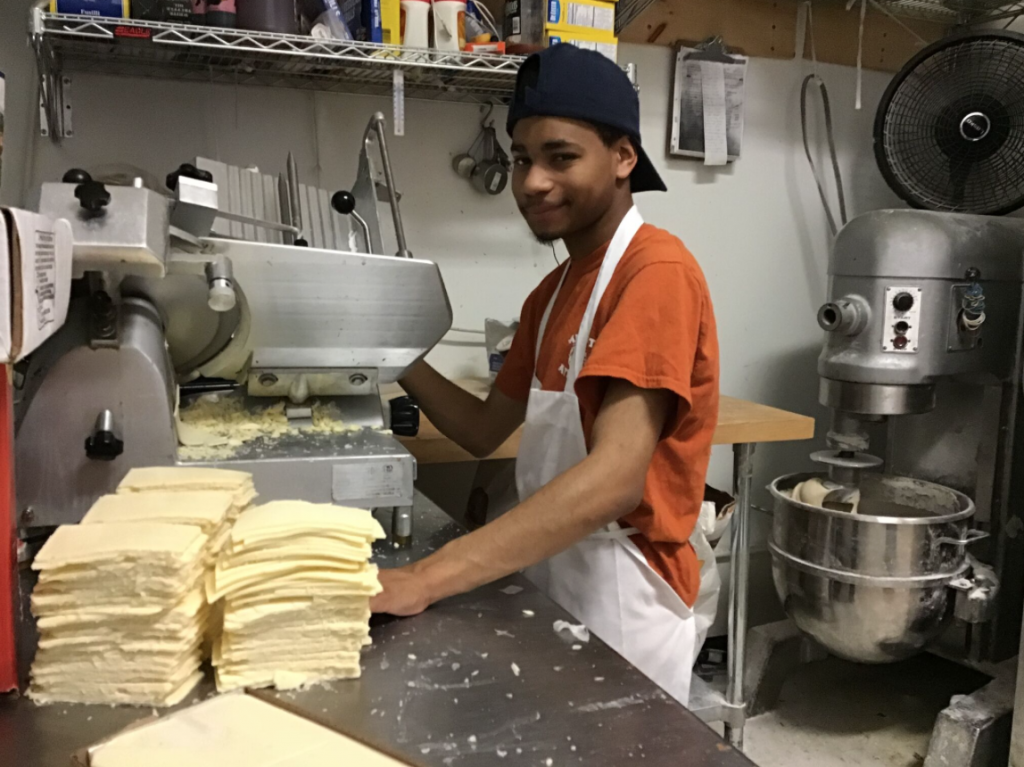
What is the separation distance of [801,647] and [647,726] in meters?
1.94

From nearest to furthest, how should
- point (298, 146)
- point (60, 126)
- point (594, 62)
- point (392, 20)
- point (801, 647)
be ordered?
point (594, 62) → point (392, 20) → point (60, 126) → point (298, 146) → point (801, 647)

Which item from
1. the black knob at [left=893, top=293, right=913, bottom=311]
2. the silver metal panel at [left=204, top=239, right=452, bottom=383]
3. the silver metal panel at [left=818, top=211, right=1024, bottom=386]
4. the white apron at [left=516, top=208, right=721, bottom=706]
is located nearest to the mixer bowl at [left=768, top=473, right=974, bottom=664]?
the silver metal panel at [left=818, top=211, right=1024, bottom=386]

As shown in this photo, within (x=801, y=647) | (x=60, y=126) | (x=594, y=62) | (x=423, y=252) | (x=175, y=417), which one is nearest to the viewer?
(x=175, y=417)

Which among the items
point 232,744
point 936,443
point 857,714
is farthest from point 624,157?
point 857,714

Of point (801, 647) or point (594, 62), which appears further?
point (801, 647)

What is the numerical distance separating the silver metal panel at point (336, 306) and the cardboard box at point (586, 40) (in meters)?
0.95

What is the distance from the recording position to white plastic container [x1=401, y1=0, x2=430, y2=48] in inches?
68.5

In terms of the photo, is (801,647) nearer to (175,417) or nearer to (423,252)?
(423,252)

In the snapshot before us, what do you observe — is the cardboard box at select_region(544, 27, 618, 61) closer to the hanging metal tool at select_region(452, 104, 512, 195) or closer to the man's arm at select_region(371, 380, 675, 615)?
the hanging metal tool at select_region(452, 104, 512, 195)

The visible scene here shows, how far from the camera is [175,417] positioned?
107cm

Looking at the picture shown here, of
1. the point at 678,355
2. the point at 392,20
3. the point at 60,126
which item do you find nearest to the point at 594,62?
the point at 678,355

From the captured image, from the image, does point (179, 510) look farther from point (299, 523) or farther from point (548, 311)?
point (548, 311)

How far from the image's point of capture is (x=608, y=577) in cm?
123

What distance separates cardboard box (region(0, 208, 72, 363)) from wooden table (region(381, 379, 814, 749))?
976mm
